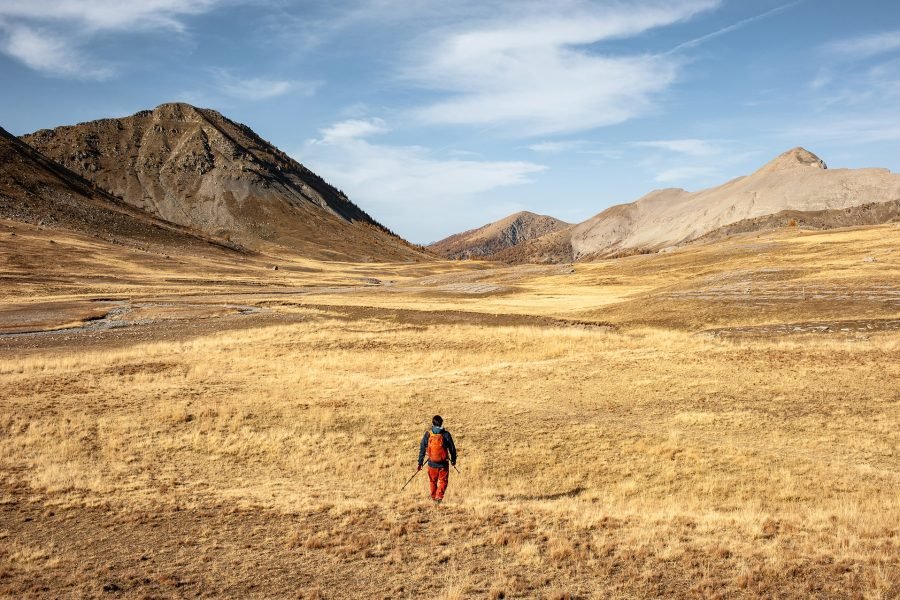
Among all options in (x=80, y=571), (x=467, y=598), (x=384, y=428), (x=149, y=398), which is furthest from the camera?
(x=149, y=398)

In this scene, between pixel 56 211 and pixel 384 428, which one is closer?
pixel 384 428

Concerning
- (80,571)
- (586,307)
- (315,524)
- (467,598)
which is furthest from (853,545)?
(586,307)

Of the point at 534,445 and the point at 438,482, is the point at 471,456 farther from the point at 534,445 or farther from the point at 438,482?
the point at 438,482

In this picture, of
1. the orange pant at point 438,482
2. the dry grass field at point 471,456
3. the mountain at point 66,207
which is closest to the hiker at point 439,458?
the orange pant at point 438,482

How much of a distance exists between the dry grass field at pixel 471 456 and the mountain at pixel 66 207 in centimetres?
10636

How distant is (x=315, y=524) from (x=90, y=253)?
12529cm

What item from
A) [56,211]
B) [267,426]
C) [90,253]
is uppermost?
[56,211]

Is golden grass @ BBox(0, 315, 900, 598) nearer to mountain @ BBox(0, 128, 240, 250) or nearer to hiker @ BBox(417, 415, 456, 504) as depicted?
hiker @ BBox(417, 415, 456, 504)

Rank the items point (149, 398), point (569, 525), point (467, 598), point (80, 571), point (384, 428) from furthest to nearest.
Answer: point (149, 398) → point (384, 428) → point (569, 525) → point (80, 571) → point (467, 598)

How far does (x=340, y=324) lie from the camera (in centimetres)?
5650

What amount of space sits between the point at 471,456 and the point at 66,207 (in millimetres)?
169418

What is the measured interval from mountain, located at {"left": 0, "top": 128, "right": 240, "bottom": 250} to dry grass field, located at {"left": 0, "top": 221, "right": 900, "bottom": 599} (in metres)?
106

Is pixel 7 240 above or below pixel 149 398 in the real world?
above

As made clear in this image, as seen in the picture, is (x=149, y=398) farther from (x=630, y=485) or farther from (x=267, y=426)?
(x=630, y=485)
